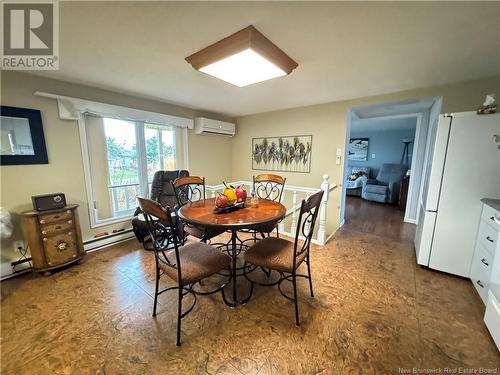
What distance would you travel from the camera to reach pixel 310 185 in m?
3.81

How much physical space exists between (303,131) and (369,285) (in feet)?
8.84

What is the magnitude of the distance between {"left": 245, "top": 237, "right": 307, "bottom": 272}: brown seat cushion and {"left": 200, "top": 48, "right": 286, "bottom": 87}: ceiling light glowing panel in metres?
1.59

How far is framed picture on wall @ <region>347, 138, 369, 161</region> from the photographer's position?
22.5ft

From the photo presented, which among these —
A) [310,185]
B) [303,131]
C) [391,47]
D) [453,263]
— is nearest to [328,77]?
[391,47]

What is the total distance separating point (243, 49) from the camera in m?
1.49

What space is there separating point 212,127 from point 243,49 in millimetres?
2640

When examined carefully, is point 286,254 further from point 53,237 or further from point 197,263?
point 53,237

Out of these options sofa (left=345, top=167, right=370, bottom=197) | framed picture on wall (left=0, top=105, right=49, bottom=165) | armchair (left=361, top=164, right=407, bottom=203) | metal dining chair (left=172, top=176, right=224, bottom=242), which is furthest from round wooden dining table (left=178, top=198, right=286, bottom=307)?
sofa (left=345, top=167, right=370, bottom=197)

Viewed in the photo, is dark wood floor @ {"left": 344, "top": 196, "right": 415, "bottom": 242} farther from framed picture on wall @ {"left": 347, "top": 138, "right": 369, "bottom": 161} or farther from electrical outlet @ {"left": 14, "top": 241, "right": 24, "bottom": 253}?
electrical outlet @ {"left": 14, "top": 241, "right": 24, "bottom": 253}

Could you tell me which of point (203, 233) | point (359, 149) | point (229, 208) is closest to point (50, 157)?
point (203, 233)

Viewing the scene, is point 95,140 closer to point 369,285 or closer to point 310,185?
point 310,185

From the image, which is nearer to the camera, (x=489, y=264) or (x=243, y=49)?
(x=243, y=49)

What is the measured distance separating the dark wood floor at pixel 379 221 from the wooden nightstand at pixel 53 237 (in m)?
4.01

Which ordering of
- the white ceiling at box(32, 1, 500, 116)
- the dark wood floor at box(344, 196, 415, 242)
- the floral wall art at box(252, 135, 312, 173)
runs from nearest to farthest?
the white ceiling at box(32, 1, 500, 116) < the dark wood floor at box(344, 196, 415, 242) < the floral wall art at box(252, 135, 312, 173)
